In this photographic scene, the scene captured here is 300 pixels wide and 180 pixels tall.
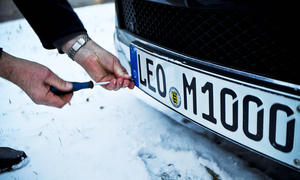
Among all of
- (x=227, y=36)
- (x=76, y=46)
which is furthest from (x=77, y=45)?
(x=227, y=36)

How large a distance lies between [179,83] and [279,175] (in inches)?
25.9

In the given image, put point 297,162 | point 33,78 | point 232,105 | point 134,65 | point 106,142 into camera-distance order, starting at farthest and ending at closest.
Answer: point 106,142 → point 134,65 → point 33,78 → point 232,105 → point 297,162

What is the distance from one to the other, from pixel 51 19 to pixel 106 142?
0.77 meters

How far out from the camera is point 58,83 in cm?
116

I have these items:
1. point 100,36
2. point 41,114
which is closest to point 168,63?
point 41,114

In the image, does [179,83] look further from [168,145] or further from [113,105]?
[113,105]

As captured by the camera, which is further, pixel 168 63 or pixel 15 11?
pixel 15 11

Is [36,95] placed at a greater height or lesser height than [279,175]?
greater

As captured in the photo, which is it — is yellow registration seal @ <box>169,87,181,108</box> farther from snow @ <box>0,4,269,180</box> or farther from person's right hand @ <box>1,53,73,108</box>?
person's right hand @ <box>1,53,73,108</box>

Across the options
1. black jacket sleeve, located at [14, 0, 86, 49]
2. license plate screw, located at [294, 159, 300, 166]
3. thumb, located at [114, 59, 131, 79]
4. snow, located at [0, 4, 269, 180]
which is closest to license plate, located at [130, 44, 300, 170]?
license plate screw, located at [294, 159, 300, 166]

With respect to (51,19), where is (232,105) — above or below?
below

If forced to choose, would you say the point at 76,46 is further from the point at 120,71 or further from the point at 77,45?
the point at 120,71

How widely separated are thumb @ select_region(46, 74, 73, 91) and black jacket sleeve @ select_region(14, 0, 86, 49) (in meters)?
0.34

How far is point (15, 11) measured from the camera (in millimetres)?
5973
